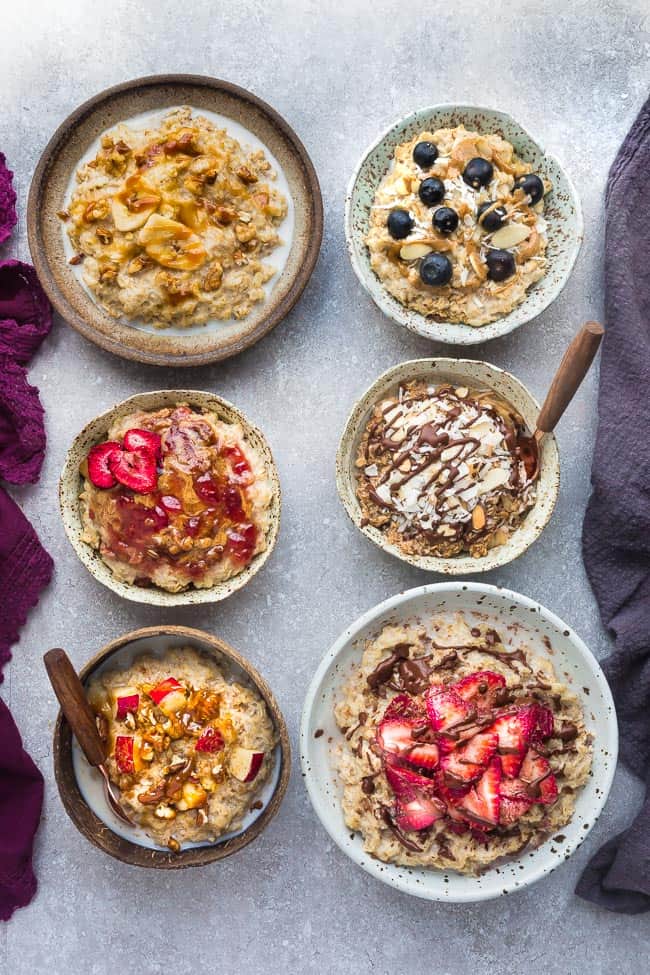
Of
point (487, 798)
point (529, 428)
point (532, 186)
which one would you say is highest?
point (532, 186)

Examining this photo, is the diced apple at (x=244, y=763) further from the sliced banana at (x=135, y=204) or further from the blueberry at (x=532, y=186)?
the blueberry at (x=532, y=186)

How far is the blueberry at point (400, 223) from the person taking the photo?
304 cm

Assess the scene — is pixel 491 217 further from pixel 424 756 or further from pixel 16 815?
pixel 16 815

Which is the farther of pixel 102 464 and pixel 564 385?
pixel 102 464

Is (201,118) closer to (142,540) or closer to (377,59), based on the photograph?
(377,59)

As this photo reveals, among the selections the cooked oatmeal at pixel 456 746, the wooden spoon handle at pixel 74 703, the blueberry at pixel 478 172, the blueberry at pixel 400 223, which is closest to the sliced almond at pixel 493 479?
the cooked oatmeal at pixel 456 746

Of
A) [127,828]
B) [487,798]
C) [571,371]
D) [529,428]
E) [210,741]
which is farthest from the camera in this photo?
[529,428]

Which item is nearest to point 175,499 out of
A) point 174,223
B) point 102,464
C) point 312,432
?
point 102,464

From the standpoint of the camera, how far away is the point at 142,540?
9.91 feet

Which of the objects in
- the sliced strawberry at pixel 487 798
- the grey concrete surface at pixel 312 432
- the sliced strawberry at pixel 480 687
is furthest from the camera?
the grey concrete surface at pixel 312 432

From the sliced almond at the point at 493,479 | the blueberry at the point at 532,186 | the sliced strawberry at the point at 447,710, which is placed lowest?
the sliced strawberry at the point at 447,710

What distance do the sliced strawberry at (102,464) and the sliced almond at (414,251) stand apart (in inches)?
43.0

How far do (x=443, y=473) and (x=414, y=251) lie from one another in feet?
2.32

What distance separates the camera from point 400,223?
3033 mm
